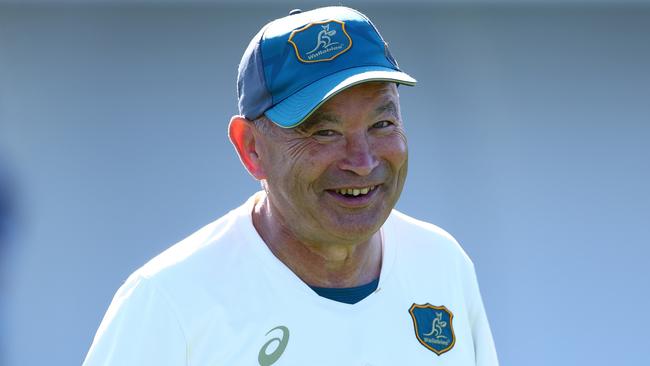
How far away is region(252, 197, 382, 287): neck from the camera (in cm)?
242

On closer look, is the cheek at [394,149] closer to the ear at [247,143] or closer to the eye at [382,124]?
the eye at [382,124]

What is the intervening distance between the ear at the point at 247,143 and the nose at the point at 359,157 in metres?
0.24

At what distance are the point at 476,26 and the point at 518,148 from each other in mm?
667

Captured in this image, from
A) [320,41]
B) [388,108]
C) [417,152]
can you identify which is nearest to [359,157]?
[388,108]

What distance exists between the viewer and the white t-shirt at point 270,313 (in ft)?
7.29

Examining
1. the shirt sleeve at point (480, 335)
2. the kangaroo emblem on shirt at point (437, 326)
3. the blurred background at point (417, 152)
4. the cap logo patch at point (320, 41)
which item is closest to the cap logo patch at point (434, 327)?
the kangaroo emblem on shirt at point (437, 326)

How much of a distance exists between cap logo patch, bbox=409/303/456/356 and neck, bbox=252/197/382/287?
0.15 metres

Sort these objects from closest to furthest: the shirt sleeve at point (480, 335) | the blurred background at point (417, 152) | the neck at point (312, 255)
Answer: the neck at point (312, 255), the shirt sleeve at point (480, 335), the blurred background at point (417, 152)

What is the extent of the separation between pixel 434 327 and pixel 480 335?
0.58 ft

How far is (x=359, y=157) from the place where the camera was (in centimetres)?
224

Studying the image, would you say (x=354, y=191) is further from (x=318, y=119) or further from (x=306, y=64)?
(x=306, y=64)

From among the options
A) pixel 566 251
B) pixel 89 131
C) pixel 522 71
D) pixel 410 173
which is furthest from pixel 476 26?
pixel 89 131

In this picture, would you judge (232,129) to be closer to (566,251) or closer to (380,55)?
(380,55)

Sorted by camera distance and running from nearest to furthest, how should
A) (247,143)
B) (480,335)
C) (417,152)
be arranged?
(247,143) → (480,335) → (417,152)
